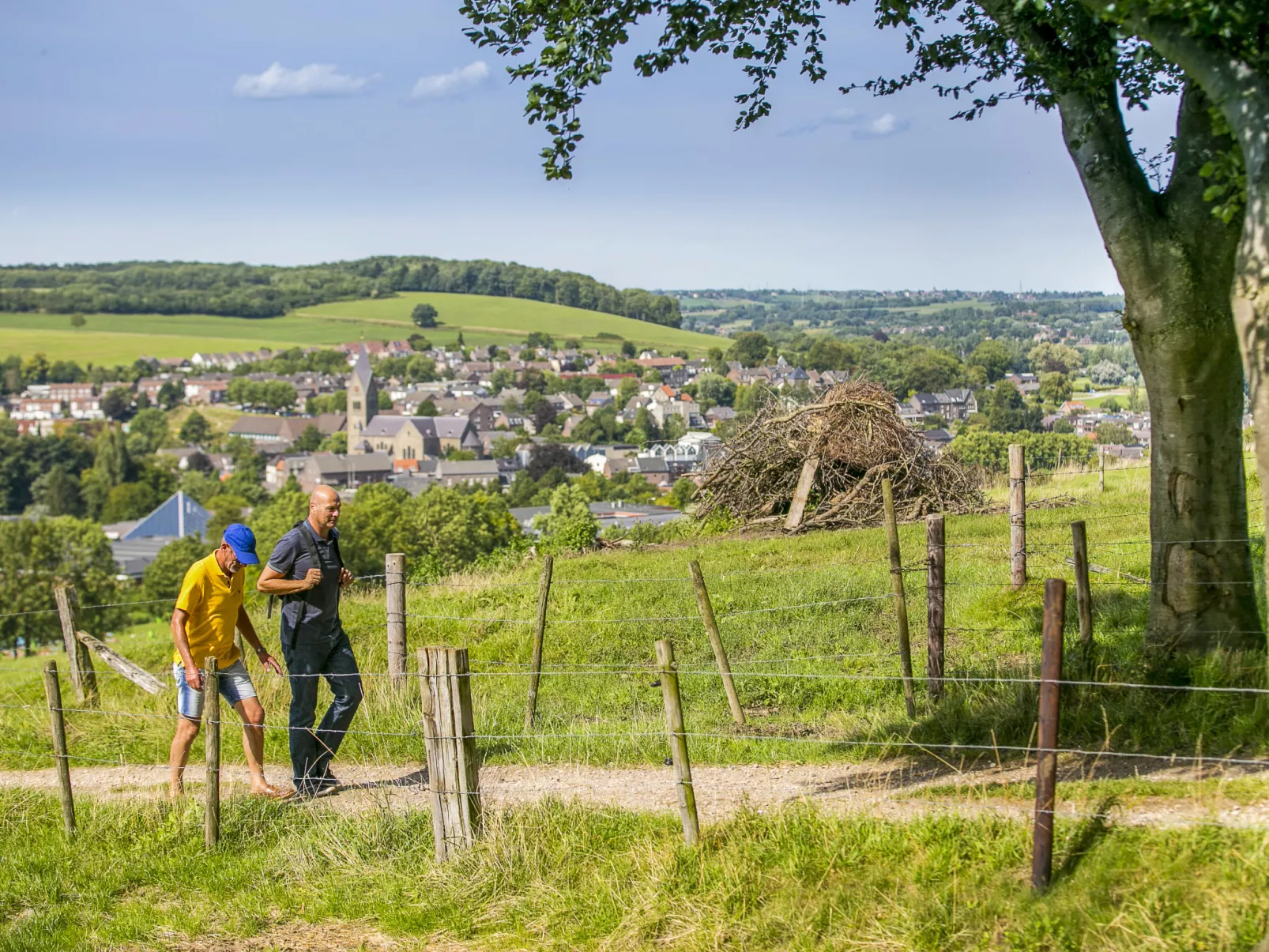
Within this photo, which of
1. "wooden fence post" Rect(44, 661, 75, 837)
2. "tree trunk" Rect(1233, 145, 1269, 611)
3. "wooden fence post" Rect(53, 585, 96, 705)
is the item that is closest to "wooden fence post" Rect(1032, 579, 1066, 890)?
"tree trunk" Rect(1233, 145, 1269, 611)

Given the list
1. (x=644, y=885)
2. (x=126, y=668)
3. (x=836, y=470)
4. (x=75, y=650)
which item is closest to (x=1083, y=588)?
(x=644, y=885)

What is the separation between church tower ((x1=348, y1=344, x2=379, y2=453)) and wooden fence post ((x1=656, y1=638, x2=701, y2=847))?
182253 millimetres

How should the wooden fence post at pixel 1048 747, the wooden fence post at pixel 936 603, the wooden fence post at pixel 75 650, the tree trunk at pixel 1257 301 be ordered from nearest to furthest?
the tree trunk at pixel 1257 301, the wooden fence post at pixel 1048 747, the wooden fence post at pixel 936 603, the wooden fence post at pixel 75 650

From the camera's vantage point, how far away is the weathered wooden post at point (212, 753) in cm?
755

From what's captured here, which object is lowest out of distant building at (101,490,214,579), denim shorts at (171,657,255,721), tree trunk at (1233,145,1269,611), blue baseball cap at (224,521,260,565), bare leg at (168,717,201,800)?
distant building at (101,490,214,579)

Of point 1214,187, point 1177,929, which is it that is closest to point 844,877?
point 1177,929

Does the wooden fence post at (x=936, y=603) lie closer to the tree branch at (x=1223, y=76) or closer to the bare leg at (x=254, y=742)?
the tree branch at (x=1223, y=76)

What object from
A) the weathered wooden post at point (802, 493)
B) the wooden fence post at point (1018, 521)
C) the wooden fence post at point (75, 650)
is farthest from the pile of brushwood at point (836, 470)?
the wooden fence post at point (75, 650)

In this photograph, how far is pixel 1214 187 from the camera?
6281 mm

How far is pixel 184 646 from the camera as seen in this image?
27.5 ft

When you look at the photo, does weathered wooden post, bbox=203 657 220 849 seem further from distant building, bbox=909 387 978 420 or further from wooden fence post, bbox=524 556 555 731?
distant building, bbox=909 387 978 420

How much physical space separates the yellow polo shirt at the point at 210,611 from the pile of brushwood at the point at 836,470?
12.3 metres

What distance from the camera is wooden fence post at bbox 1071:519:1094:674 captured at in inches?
340

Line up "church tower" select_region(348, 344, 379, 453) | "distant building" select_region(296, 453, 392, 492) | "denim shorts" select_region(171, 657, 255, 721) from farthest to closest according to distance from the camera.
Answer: "church tower" select_region(348, 344, 379, 453) < "distant building" select_region(296, 453, 392, 492) < "denim shorts" select_region(171, 657, 255, 721)
